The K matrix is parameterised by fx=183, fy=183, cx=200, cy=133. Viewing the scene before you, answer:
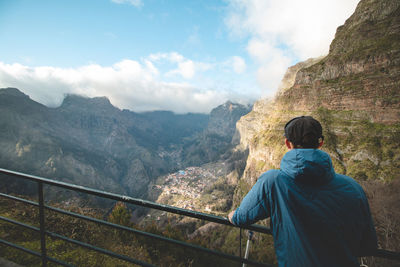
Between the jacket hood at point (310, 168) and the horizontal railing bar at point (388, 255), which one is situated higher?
the jacket hood at point (310, 168)

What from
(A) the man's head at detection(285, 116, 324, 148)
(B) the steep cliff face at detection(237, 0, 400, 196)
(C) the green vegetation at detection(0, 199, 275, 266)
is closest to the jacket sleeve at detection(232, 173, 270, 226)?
(A) the man's head at detection(285, 116, 324, 148)

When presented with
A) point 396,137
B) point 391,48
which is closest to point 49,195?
point 396,137

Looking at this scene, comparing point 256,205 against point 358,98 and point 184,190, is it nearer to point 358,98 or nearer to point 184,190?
point 358,98

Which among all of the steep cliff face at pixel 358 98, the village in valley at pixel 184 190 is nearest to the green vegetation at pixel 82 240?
the steep cliff face at pixel 358 98

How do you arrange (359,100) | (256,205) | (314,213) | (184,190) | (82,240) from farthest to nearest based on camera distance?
(184,190)
(359,100)
(82,240)
(256,205)
(314,213)

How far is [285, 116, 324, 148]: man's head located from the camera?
65.1 inches

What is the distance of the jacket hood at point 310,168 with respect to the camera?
1418 mm

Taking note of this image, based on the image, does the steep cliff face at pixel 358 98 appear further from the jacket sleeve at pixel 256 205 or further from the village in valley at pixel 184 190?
the village in valley at pixel 184 190

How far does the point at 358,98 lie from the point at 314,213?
75202mm

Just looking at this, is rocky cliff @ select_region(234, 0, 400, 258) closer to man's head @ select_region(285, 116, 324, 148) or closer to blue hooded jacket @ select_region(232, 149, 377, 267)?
blue hooded jacket @ select_region(232, 149, 377, 267)

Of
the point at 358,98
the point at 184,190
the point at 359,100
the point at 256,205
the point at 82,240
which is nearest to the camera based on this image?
the point at 256,205

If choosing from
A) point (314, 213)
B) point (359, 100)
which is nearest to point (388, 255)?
point (314, 213)

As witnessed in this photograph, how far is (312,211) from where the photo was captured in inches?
54.6

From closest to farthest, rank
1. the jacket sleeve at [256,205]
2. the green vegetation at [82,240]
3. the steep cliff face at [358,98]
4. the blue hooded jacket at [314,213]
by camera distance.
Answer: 1. the blue hooded jacket at [314,213]
2. the jacket sleeve at [256,205]
3. the green vegetation at [82,240]
4. the steep cliff face at [358,98]
